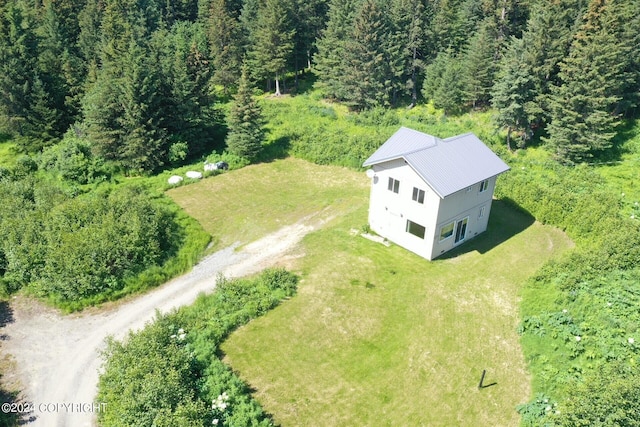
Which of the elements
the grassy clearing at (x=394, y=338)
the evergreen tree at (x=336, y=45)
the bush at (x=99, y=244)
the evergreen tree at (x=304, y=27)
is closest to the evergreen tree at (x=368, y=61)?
the evergreen tree at (x=336, y=45)

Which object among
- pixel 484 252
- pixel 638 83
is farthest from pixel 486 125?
pixel 484 252

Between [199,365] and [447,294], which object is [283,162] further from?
[199,365]

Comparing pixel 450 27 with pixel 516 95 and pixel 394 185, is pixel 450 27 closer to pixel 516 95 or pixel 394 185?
pixel 516 95

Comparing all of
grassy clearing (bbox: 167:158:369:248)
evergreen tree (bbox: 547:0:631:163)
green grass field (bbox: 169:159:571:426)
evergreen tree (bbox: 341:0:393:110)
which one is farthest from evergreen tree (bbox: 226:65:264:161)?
evergreen tree (bbox: 547:0:631:163)

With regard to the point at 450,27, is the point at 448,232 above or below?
below

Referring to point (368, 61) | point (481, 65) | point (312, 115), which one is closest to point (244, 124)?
point (312, 115)

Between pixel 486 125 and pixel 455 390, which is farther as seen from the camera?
pixel 486 125

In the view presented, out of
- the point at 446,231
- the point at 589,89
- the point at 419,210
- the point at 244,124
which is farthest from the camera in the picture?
the point at 244,124
